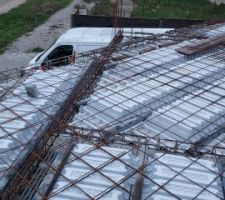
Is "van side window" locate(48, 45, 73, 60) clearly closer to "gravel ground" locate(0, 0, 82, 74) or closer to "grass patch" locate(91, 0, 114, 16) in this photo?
"gravel ground" locate(0, 0, 82, 74)

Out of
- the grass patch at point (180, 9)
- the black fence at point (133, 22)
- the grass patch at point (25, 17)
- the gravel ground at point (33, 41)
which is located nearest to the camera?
the black fence at point (133, 22)

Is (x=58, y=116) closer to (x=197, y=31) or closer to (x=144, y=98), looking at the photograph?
(x=144, y=98)

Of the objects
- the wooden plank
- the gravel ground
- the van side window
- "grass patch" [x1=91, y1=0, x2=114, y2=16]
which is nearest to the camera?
the wooden plank

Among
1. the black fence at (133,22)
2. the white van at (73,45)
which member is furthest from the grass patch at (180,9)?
the white van at (73,45)

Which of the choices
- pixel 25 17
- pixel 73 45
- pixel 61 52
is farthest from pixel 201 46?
pixel 25 17

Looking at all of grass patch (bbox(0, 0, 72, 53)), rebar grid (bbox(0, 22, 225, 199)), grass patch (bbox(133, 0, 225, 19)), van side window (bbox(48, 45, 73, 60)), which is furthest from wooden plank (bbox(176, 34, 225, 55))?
grass patch (bbox(133, 0, 225, 19))

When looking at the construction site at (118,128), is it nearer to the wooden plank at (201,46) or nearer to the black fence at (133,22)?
the wooden plank at (201,46)

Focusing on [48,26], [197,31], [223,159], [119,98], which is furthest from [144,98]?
[48,26]
